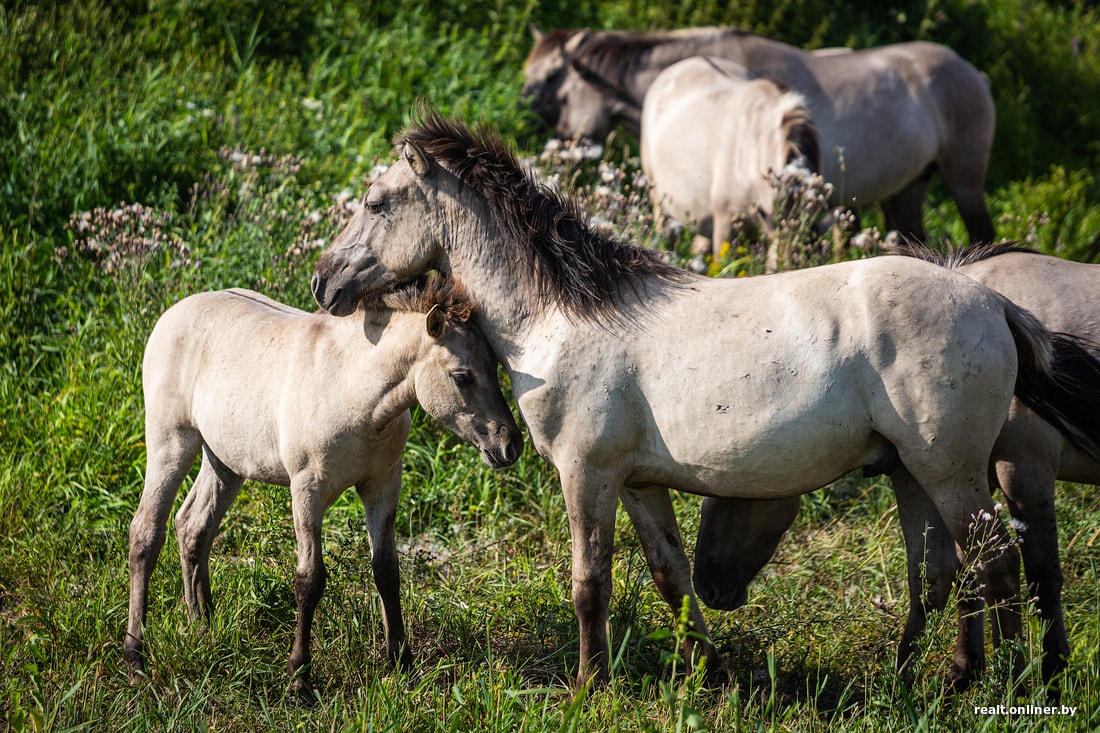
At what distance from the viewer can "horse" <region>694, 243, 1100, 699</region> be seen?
4.27 metres

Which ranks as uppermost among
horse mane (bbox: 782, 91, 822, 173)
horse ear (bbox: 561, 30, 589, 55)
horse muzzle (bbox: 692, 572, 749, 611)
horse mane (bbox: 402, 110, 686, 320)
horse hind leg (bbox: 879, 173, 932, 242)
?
horse mane (bbox: 402, 110, 686, 320)

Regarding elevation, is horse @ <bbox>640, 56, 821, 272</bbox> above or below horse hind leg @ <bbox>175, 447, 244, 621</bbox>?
above

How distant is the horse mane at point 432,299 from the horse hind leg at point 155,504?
1021 millimetres

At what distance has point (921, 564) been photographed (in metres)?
4.23

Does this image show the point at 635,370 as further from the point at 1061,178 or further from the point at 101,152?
the point at 1061,178

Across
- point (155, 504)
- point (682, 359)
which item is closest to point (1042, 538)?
point (682, 359)

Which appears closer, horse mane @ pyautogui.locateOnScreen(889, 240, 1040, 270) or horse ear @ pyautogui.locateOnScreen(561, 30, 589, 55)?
horse mane @ pyautogui.locateOnScreen(889, 240, 1040, 270)

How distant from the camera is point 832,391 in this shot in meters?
3.76

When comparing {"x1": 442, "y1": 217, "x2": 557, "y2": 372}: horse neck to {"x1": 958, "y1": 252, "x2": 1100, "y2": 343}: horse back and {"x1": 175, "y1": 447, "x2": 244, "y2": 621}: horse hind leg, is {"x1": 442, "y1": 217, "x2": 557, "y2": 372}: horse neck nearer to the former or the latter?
{"x1": 175, "y1": 447, "x2": 244, "y2": 621}: horse hind leg

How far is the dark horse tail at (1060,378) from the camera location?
13.0 feet

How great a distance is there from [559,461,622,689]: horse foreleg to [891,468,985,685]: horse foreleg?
1.11 metres

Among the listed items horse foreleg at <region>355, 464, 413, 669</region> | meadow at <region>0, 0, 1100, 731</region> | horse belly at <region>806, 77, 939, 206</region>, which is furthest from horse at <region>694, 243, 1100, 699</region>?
horse belly at <region>806, 77, 939, 206</region>

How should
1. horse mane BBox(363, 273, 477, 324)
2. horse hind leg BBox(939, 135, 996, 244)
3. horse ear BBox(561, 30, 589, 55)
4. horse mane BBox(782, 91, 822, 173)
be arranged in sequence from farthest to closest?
horse ear BBox(561, 30, 589, 55) → horse hind leg BBox(939, 135, 996, 244) → horse mane BBox(782, 91, 822, 173) → horse mane BBox(363, 273, 477, 324)

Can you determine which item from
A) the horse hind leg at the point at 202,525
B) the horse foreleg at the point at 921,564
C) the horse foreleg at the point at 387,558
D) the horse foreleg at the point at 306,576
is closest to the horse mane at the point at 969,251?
the horse foreleg at the point at 921,564
